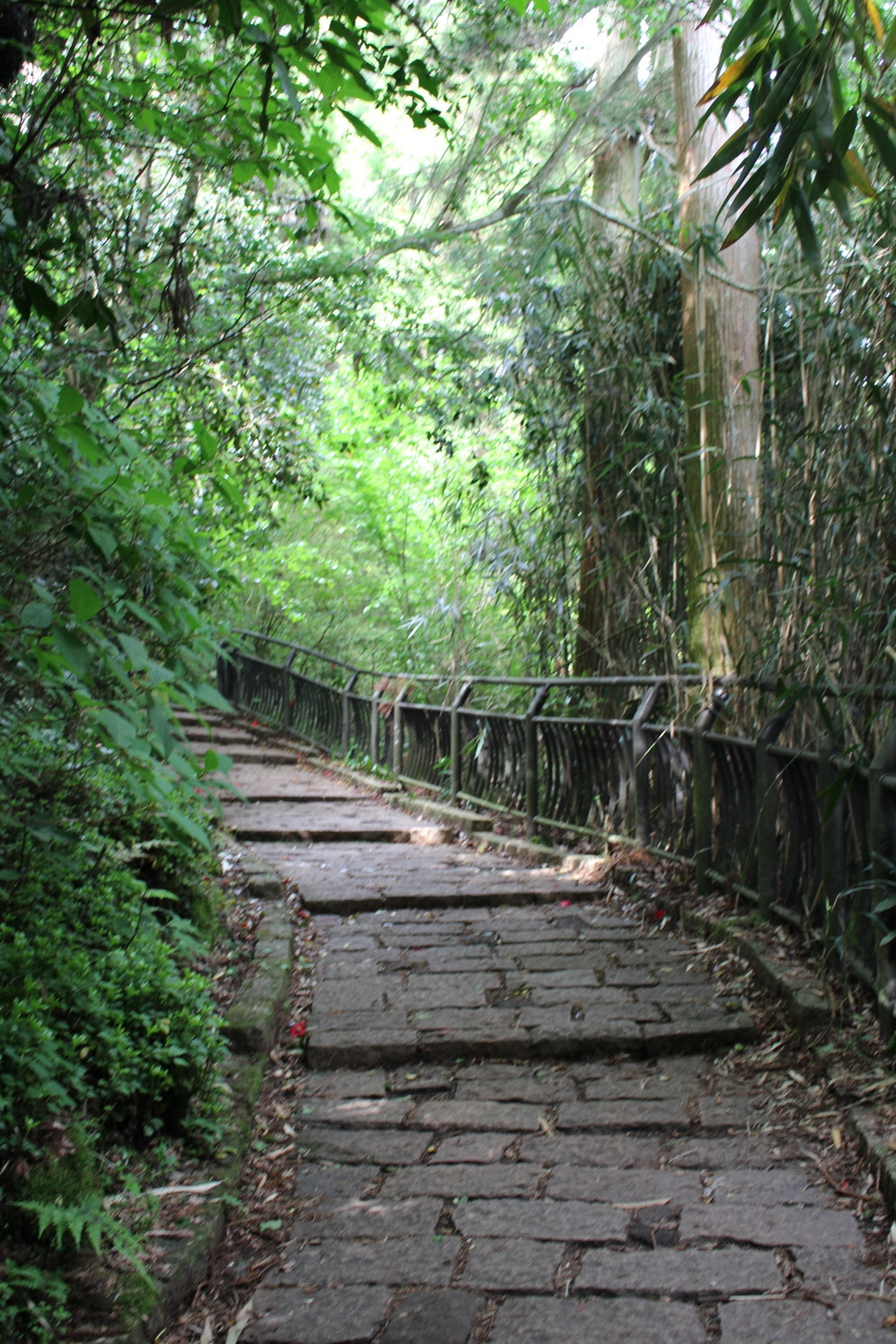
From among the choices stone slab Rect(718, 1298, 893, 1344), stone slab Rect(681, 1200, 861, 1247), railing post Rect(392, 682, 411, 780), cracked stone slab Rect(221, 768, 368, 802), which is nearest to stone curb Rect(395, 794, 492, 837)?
railing post Rect(392, 682, 411, 780)

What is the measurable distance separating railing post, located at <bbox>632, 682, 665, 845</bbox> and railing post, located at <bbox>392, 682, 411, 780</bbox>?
15.8 ft

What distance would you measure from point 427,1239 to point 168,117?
4152 mm

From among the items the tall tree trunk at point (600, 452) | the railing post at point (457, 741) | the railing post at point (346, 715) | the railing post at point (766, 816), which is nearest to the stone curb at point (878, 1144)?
the railing post at point (766, 816)

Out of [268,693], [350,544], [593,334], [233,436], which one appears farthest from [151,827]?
[350,544]

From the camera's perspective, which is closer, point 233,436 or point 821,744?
point 821,744

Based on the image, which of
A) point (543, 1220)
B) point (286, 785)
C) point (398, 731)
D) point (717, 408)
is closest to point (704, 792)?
point (717, 408)

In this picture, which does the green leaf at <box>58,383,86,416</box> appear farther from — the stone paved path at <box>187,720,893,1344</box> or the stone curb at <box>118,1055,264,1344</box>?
the stone paved path at <box>187,720,893,1344</box>

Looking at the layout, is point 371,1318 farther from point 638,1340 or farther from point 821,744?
point 821,744

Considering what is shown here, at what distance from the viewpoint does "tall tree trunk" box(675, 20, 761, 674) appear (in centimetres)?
614

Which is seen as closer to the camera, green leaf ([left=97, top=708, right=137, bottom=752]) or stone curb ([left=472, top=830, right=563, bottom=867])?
green leaf ([left=97, top=708, right=137, bottom=752])

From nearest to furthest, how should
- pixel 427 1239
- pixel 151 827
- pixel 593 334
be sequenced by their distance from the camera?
pixel 427 1239 < pixel 151 827 < pixel 593 334

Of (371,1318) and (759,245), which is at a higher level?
(759,245)

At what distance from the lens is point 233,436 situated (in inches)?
317

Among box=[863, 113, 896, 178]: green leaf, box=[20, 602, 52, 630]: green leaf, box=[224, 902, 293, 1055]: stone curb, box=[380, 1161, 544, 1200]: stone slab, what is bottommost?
box=[380, 1161, 544, 1200]: stone slab
